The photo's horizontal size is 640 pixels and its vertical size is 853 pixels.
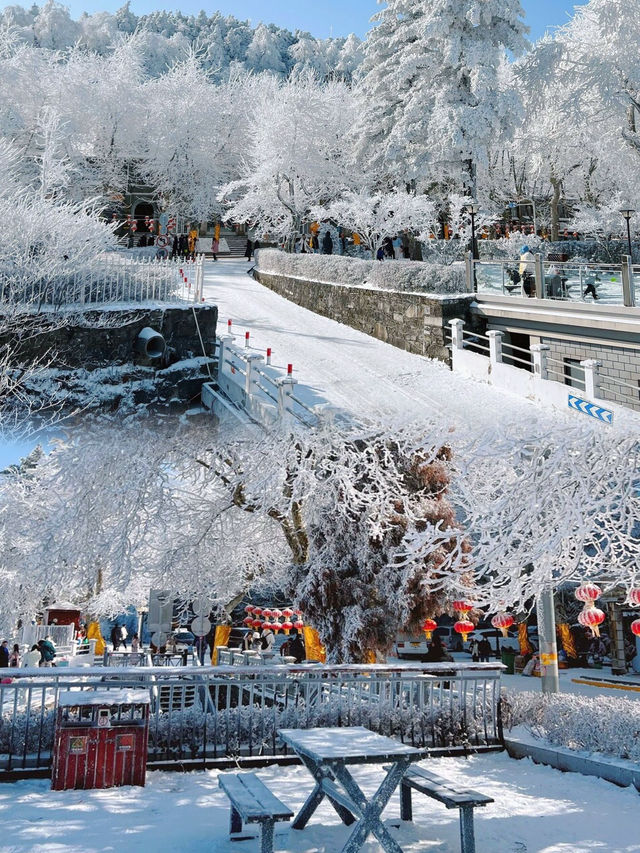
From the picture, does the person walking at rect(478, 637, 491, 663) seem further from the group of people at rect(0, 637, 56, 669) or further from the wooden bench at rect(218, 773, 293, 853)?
the wooden bench at rect(218, 773, 293, 853)

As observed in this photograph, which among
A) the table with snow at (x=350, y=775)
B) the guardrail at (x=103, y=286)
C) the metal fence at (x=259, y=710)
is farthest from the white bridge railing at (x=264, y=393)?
the table with snow at (x=350, y=775)

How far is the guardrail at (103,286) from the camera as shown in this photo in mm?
10680

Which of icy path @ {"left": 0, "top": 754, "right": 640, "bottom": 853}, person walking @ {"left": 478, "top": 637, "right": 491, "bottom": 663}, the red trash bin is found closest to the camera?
icy path @ {"left": 0, "top": 754, "right": 640, "bottom": 853}

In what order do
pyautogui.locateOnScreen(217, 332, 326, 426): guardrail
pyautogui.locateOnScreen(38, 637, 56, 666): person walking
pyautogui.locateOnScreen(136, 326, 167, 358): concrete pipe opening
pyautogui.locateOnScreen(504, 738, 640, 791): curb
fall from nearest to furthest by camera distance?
pyautogui.locateOnScreen(504, 738, 640, 791): curb → pyautogui.locateOnScreen(217, 332, 326, 426): guardrail → pyautogui.locateOnScreen(136, 326, 167, 358): concrete pipe opening → pyautogui.locateOnScreen(38, 637, 56, 666): person walking

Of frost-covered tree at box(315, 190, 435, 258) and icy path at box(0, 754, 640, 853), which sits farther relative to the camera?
frost-covered tree at box(315, 190, 435, 258)

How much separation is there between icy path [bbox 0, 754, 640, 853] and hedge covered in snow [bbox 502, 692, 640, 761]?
450 mm

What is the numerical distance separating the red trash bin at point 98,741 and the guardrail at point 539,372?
A: 7872 mm

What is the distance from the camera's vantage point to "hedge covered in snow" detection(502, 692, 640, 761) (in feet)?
23.5

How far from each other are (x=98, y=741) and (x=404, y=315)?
36.6 ft

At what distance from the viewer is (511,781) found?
7.02m

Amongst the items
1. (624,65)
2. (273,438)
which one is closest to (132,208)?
(624,65)

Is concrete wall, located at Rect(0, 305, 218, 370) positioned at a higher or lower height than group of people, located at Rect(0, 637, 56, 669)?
higher

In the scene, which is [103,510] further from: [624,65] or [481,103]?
[624,65]

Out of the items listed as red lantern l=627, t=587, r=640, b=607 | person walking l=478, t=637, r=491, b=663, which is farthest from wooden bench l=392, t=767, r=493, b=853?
person walking l=478, t=637, r=491, b=663
